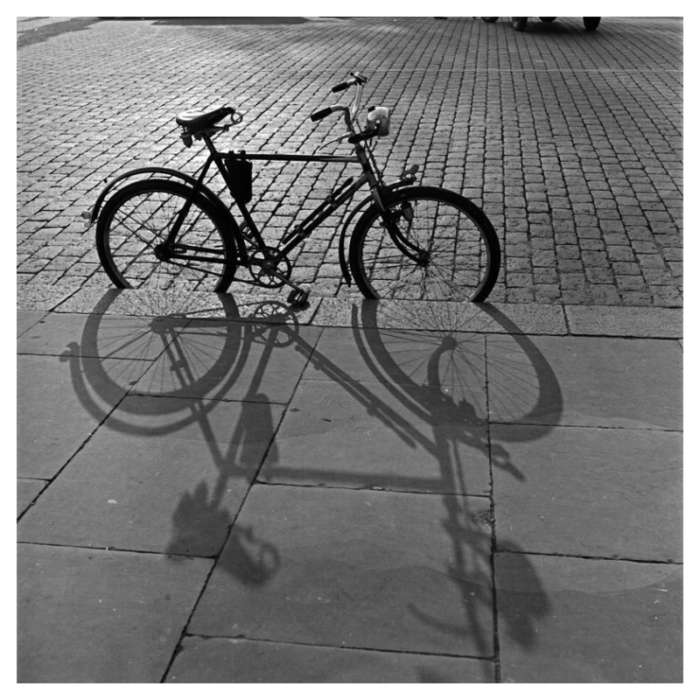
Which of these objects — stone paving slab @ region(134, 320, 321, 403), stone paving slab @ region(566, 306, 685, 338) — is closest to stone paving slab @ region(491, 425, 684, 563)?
stone paving slab @ region(566, 306, 685, 338)

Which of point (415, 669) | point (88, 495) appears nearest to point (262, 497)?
point (88, 495)

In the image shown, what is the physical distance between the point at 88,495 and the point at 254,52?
13634 millimetres

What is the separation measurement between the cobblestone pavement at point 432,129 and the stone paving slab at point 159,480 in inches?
74.3

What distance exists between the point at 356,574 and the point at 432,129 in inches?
313

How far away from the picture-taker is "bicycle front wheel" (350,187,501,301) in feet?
18.5

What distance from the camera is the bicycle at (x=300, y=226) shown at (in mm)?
5594

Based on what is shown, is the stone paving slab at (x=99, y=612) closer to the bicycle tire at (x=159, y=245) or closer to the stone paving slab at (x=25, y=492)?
the stone paving slab at (x=25, y=492)

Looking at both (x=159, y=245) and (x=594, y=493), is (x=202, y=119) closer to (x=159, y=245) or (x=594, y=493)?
(x=159, y=245)

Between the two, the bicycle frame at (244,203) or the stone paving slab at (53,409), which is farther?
the bicycle frame at (244,203)

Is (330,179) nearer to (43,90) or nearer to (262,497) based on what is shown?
(262,497)

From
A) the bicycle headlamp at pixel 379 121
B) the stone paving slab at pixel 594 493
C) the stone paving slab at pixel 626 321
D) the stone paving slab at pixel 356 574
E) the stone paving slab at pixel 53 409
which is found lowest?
the stone paving slab at pixel 356 574

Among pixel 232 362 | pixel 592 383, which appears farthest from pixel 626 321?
pixel 232 362

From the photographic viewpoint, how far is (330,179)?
28.5ft

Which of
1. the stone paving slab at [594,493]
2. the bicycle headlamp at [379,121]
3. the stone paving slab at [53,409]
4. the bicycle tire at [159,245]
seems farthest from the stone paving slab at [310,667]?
the bicycle headlamp at [379,121]
